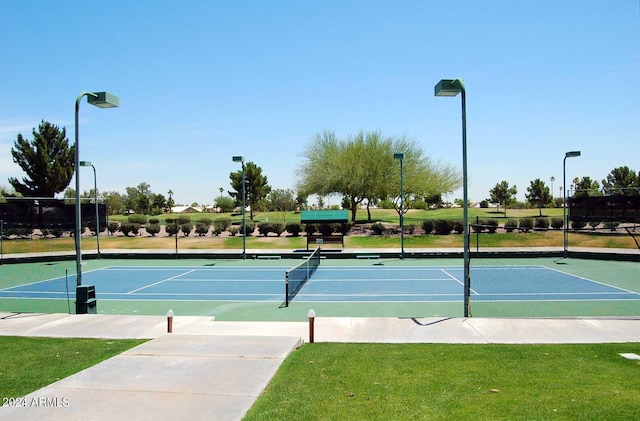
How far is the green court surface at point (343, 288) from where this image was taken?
1478 centimetres

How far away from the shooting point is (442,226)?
3681cm

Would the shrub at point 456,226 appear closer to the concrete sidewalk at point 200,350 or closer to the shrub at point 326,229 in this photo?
the shrub at point 326,229

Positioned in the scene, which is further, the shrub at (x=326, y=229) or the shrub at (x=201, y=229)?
the shrub at (x=201, y=229)

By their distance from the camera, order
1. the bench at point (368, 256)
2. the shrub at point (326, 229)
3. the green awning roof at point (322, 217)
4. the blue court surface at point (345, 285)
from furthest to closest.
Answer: the shrub at point (326, 229)
the green awning roof at point (322, 217)
the bench at point (368, 256)
the blue court surface at point (345, 285)

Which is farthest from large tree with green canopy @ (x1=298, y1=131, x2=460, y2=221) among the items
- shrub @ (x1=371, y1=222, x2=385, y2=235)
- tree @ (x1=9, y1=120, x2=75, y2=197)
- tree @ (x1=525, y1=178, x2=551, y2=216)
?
tree @ (x1=525, y1=178, x2=551, y2=216)

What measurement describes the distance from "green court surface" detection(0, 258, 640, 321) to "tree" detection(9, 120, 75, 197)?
24108 mm

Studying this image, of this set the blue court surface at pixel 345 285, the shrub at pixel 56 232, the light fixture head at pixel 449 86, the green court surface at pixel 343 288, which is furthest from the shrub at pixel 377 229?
the light fixture head at pixel 449 86

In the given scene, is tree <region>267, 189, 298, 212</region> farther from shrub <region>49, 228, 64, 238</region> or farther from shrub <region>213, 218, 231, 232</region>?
shrub <region>49, 228, 64, 238</region>

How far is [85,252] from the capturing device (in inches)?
1220

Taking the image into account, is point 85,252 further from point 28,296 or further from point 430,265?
point 430,265

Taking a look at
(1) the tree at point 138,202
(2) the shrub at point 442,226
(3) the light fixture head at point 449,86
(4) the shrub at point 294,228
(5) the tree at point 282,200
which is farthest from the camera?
(1) the tree at point 138,202

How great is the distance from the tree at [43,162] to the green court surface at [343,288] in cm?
2411

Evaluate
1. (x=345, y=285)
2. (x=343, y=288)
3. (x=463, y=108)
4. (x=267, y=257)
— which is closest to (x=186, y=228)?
(x=267, y=257)

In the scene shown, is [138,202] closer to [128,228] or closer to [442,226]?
[128,228]
